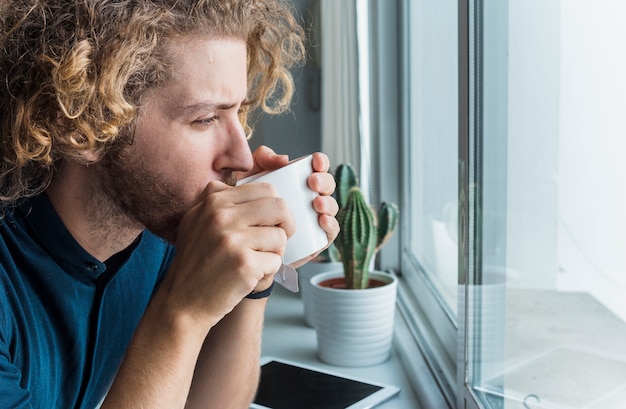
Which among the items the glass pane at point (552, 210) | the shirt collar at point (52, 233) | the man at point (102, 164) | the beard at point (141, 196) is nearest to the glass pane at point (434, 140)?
the glass pane at point (552, 210)

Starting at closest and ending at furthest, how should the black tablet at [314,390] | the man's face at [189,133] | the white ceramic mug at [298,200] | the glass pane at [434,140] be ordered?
the white ceramic mug at [298,200] → the man's face at [189,133] → the black tablet at [314,390] → the glass pane at [434,140]

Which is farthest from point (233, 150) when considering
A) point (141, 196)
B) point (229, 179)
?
point (141, 196)

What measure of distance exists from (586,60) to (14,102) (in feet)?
2.42

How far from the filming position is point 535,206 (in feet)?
2.95

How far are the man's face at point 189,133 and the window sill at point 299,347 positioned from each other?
0.45 metres

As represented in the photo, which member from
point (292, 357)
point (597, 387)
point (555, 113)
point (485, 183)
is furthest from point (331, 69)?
point (597, 387)

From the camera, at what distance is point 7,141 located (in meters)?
1.06

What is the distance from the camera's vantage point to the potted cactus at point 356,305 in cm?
132

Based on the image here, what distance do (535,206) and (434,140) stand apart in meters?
0.59

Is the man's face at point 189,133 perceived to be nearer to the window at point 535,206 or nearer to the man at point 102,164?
the man at point 102,164

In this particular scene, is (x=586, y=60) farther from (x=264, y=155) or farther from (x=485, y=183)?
(x=264, y=155)

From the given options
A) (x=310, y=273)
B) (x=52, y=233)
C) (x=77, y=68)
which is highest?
(x=77, y=68)

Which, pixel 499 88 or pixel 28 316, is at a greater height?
pixel 499 88

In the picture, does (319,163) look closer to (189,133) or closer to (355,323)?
(189,133)
